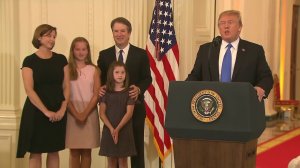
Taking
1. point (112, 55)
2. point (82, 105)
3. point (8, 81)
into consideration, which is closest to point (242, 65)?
point (112, 55)

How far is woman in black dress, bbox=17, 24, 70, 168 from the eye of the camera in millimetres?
4324

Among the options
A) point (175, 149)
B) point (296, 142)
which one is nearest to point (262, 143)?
point (296, 142)

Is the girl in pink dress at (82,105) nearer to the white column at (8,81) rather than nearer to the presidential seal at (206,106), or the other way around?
the white column at (8,81)

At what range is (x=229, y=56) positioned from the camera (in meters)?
3.25

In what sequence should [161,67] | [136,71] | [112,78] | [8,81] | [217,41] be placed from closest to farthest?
[217,41], [112,78], [136,71], [161,67], [8,81]

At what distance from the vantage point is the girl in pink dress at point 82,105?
4523 mm

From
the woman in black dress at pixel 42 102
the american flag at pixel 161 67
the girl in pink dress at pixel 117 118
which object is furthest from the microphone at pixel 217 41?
the american flag at pixel 161 67

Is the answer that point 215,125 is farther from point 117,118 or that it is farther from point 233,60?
point 117,118

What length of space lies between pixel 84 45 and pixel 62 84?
0.44 metres

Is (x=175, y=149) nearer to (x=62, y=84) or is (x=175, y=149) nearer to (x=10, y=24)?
(x=62, y=84)

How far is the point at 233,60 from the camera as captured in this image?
3.27 m

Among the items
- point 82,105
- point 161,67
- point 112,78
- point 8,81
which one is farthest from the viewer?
point 8,81

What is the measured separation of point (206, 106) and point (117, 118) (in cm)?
182

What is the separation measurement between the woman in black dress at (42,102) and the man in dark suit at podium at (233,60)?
1629mm
